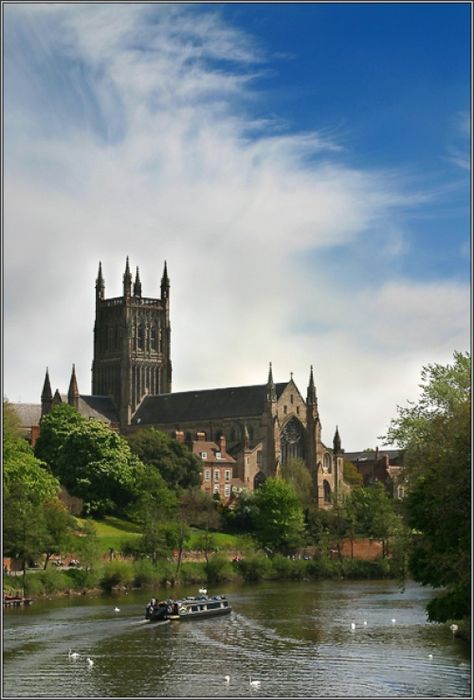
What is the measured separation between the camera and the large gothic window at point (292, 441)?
172375 mm

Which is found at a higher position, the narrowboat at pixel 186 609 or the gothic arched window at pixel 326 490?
the gothic arched window at pixel 326 490

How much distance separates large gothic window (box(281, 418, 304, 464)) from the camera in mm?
172375

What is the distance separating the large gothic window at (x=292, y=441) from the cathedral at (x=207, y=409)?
Answer: 0.44 feet

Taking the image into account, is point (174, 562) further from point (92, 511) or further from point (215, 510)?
point (215, 510)

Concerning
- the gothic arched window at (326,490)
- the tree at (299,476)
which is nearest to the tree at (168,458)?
the tree at (299,476)

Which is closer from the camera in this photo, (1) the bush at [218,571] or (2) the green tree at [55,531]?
(2) the green tree at [55,531]

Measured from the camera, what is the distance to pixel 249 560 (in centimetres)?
10731

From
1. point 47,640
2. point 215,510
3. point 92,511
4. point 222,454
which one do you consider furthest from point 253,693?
point 222,454

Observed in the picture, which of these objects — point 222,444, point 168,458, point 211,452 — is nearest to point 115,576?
point 168,458

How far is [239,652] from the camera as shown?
181 ft

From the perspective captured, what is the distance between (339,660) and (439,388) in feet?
45.3

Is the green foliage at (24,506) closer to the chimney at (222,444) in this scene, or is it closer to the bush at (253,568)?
the bush at (253,568)

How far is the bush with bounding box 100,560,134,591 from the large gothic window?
78.9 meters

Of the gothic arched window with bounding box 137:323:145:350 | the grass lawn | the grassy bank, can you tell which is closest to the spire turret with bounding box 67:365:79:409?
the gothic arched window with bounding box 137:323:145:350
